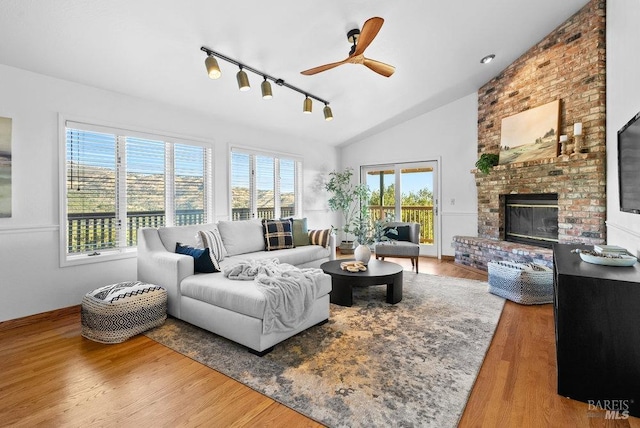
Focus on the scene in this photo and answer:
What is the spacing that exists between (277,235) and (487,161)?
352cm

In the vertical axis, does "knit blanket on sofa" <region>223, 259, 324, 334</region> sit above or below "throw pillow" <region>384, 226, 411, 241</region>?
below

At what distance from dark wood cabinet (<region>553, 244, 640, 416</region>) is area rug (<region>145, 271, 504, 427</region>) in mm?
568

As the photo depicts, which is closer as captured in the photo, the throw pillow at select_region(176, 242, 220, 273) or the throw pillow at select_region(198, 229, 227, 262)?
the throw pillow at select_region(176, 242, 220, 273)

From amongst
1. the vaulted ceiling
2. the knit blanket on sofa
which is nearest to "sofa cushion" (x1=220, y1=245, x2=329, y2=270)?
the knit blanket on sofa

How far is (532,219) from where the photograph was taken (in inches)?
180

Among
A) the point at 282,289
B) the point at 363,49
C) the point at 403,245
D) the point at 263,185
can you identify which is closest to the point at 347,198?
the point at 263,185

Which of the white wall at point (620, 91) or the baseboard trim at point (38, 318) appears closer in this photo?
the white wall at point (620, 91)

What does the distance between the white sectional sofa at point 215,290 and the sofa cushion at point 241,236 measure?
0.01m

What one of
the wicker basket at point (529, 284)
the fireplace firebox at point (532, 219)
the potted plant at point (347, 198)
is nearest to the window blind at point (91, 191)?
the potted plant at point (347, 198)

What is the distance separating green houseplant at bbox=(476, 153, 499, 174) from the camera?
16.3 feet

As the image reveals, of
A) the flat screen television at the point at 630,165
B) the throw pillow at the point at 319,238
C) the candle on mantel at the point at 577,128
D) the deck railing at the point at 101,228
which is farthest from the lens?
the throw pillow at the point at 319,238

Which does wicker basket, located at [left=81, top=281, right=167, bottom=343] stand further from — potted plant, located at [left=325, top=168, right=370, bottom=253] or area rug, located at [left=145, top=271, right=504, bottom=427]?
potted plant, located at [left=325, top=168, right=370, bottom=253]

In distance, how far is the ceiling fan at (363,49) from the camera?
94.1 inches

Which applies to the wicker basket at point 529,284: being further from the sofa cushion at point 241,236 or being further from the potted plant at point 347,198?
the potted plant at point 347,198
